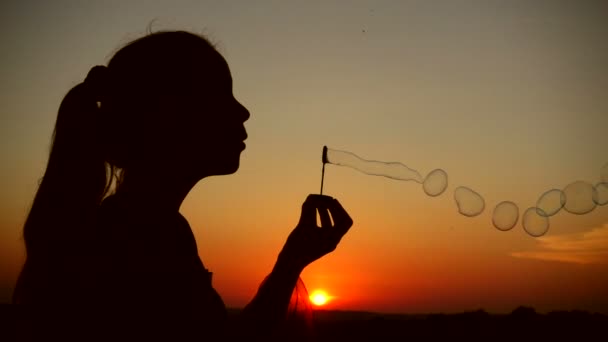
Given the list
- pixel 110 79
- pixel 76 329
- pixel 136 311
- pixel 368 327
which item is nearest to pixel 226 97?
pixel 110 79

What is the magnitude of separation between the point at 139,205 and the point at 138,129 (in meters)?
0.25

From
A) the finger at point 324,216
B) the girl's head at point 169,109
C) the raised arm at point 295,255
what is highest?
the girl's head at point 169,109

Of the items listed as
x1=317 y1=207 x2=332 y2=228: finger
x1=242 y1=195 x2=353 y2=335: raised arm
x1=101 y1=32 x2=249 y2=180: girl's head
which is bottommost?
x1=242 y1=195 x2=353 y2=335: raised arm

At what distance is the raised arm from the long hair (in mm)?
711

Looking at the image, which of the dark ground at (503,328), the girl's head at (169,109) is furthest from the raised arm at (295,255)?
the dark ground at (503,328)

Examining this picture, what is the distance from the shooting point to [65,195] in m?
1.46

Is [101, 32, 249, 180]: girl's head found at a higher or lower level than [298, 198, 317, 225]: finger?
higher

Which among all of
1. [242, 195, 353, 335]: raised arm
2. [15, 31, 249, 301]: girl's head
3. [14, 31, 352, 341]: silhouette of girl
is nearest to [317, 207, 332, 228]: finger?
[242, 195, 353, 335]: raised arm

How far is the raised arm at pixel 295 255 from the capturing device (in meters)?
1.91

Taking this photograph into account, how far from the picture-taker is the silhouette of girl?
1.32 metres

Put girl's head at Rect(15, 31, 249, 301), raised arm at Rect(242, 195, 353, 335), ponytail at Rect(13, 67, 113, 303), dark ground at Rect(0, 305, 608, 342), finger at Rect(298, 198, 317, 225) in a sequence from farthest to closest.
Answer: dark ground at Rect(0, 305, 608, 342)
finger at Rect(298, 198, 317, 225)
raised arm at Rect(242, 195, 353, 335)
girl's head at Rect(15, 31, 249, 301)
ponytail at Rect(13, 67, 113, 303)

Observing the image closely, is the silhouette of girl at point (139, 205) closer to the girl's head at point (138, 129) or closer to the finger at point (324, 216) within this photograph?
the girl's head at point (138, 129)

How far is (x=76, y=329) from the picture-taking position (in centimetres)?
125

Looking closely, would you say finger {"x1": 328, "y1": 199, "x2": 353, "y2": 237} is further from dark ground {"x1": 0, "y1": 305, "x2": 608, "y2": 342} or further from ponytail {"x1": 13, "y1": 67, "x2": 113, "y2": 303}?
dark ground {"x1": 0, "y1": 305, "x2": 608, "y2": 342}
